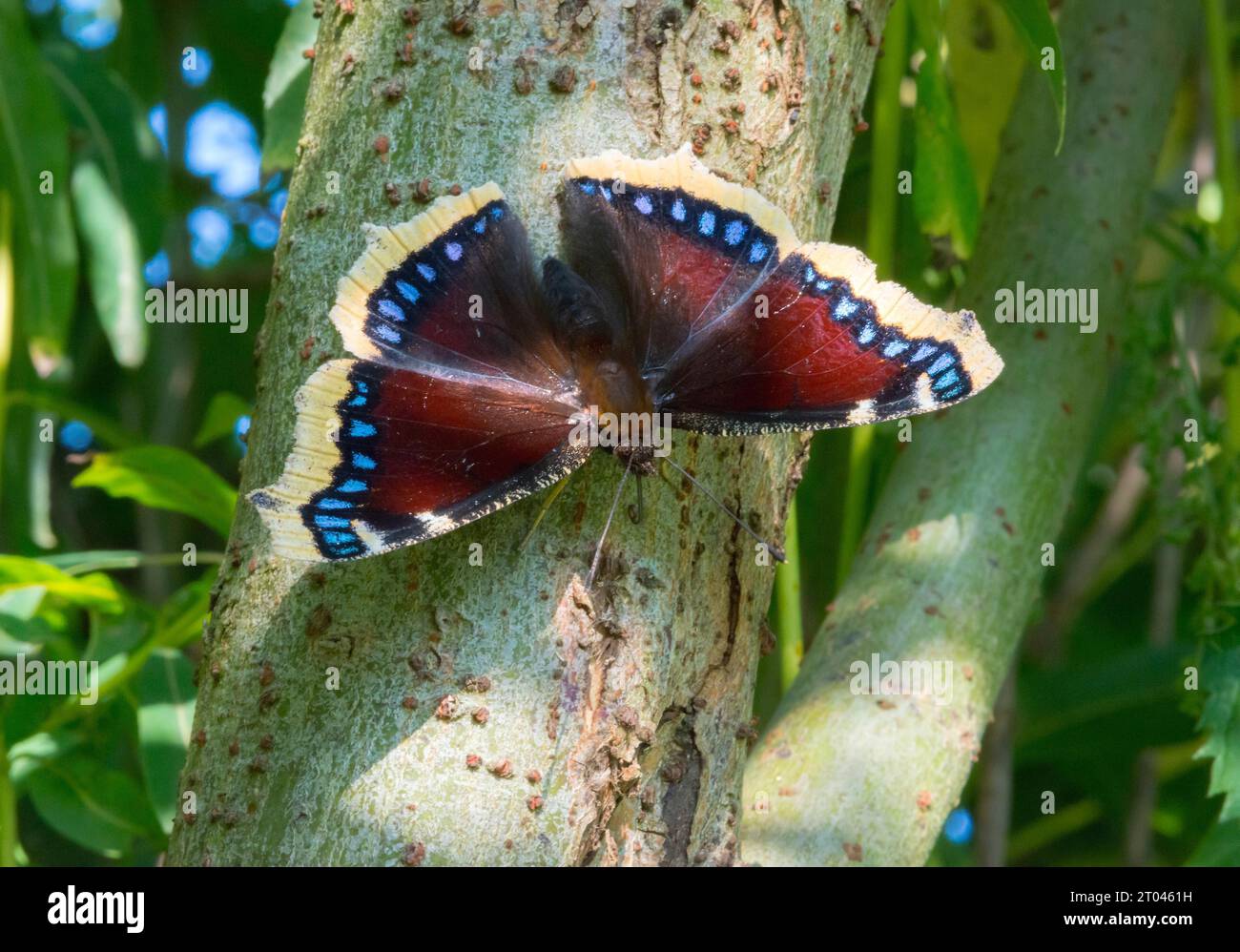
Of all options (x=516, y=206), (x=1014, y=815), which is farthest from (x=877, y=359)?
(x=1014, y=815)

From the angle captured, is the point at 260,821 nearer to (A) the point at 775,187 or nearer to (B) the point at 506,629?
(B) the point at 506,629

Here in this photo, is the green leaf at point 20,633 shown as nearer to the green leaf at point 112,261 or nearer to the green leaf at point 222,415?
the green leaf at point 222,415

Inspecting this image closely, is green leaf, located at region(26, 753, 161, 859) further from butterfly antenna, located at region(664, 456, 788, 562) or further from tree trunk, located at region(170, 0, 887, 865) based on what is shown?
butterfly antenna, located at region(664, 456, 788, 562)

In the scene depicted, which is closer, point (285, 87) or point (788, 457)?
point (788, 457)

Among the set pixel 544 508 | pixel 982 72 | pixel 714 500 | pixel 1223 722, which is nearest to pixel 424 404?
pixel 544 508

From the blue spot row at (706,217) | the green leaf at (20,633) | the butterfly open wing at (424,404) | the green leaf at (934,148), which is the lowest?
the green leaf at (20,633)

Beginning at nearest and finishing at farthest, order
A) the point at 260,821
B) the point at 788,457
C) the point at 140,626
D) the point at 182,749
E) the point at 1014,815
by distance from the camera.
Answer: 1. the point at 260,821
2. the point at 788,457
3. the point at 182,749
4. the point at 140,626
5. the point at 1014,815

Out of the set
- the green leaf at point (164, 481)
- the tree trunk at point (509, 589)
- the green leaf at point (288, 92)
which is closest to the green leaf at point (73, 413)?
the green leaf at point (164, 481)
